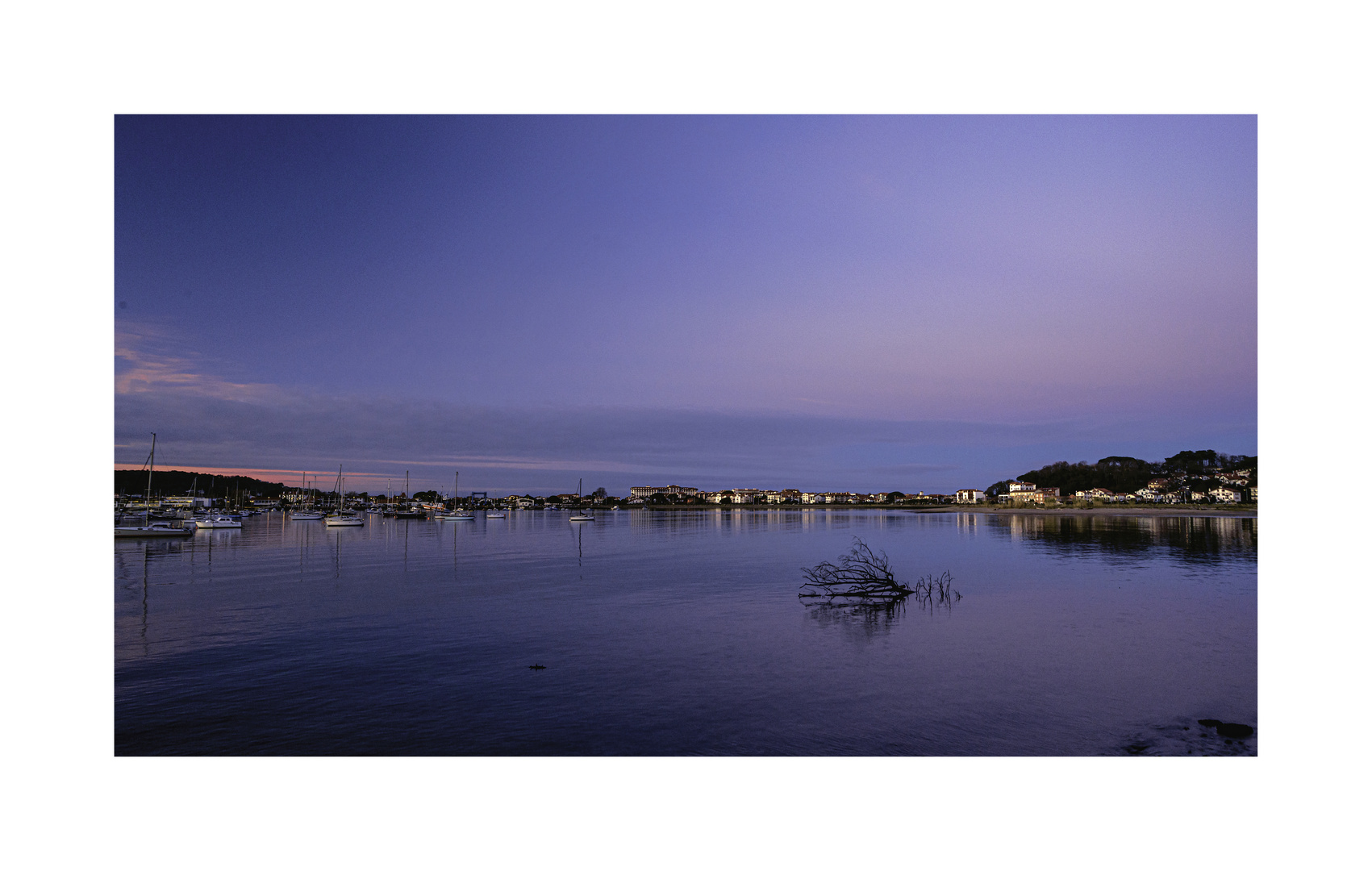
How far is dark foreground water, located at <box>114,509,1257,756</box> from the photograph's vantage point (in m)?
11.2

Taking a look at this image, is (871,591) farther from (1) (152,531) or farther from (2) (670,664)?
(1) (152,531)

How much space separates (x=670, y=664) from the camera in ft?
53.0

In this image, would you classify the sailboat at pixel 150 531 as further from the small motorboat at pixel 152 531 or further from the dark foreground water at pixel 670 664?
the dark foreground water at pixel 670 664

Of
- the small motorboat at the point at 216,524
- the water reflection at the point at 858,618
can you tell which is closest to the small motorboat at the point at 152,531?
the small motorboat at the point at 216,524

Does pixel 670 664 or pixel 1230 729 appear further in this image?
pixel 670 664

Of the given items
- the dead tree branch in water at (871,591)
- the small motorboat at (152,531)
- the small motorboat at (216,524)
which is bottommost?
the small motorboat at (216,524)

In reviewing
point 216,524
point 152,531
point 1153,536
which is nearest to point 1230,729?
point 1153,536

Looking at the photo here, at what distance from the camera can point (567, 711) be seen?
1239 cm

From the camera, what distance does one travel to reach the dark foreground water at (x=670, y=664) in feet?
36.8

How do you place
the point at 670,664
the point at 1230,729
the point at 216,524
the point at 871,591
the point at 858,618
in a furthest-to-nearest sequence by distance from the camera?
the point at 216,524, the point at 871,591, the point at 858,618, the point at 670,664, the point at 1230,729
